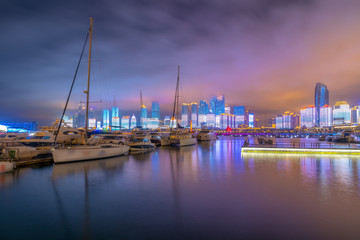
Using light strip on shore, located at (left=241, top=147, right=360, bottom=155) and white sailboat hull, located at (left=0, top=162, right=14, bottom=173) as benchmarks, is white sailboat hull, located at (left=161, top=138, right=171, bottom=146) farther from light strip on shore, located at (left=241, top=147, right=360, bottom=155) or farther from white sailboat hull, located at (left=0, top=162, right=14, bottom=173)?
white sailboat hull, located at (left=0, top=162, right=14, bottom=173)

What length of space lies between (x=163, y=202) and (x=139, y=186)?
3.51m

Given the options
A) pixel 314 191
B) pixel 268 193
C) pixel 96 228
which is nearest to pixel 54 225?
pixel 96 228

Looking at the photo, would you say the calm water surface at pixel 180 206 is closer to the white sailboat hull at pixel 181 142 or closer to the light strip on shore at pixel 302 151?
the light strip on shore at pixel 302 151

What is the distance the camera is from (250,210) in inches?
349

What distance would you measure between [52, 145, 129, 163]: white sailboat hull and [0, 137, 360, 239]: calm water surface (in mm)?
→ 3454

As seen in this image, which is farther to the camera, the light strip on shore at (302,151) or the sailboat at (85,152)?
the light strip on shore at (302,151)

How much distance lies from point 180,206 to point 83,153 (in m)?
14.9

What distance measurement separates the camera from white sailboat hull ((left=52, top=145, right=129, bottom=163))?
1936 centimetres

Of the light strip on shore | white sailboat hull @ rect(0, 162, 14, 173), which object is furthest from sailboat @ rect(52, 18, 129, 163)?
the light strip on shore

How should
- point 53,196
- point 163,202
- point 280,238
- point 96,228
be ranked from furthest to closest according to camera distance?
point 53,196 < point 163,202 < point 96,228 < point 280,238

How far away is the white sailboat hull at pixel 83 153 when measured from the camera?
1936 cm

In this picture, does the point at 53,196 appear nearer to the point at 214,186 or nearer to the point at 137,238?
the point at 137,238

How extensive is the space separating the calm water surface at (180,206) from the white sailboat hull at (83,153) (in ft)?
11.3

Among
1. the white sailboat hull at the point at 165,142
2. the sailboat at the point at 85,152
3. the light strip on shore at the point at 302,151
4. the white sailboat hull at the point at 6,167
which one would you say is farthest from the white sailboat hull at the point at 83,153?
the light strip on shore at the point at 302,151
